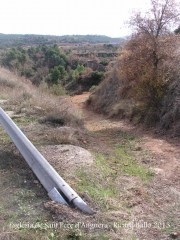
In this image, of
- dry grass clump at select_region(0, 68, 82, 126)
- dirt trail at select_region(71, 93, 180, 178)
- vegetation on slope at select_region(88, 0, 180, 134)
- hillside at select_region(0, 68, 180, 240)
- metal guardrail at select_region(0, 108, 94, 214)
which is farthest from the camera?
vegetation on slope at select_region(88, 0, 180, 134)

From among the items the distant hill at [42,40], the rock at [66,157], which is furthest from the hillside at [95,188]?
the distant hill at [42,40]

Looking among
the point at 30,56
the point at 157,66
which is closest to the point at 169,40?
the point at 157,66

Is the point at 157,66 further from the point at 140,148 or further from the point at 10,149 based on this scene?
the point at 10,149

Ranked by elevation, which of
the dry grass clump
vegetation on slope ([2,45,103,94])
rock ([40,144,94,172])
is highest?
rock ([40,144,94,172])

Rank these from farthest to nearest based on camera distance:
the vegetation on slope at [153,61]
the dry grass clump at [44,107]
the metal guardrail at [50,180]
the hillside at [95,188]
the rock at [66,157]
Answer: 1. the vegetation on slope at [153,61]
2. the dry grass clump at [44,107]
3. the rock at [66,157]
4. the metal guardrail at [50,180]
5. the hillside at [95,188]

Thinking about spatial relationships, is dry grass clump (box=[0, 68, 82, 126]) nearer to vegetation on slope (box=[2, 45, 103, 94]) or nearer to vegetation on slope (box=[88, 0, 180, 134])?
vegetation on slope (box=[88, 0, 180, 134])

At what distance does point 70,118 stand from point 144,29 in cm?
441

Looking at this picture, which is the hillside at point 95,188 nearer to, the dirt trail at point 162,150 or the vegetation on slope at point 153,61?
the dirt trail at point 162,150

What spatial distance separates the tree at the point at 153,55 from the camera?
39.5 feet

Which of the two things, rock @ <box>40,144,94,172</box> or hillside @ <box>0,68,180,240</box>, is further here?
rock @ <box>40,144,94,172</box>

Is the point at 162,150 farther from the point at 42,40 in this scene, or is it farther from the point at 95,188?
the point at 42,40

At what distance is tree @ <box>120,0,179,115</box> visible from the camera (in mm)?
12039

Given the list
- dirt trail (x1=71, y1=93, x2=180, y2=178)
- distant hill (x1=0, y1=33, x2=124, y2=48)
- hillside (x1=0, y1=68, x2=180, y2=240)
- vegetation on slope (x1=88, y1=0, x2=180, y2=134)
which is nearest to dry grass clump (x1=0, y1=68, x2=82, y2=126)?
hillside (x1=0, y1=68, x2=180, y2=240)

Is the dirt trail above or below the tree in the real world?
below
